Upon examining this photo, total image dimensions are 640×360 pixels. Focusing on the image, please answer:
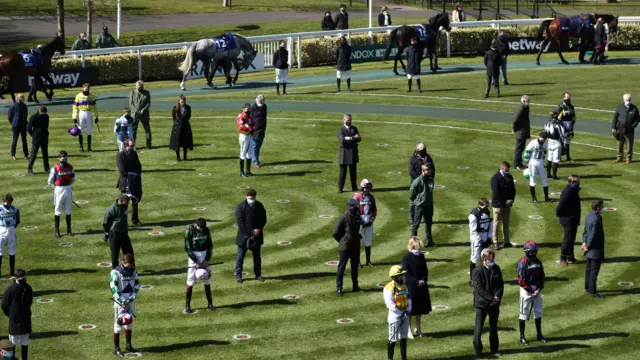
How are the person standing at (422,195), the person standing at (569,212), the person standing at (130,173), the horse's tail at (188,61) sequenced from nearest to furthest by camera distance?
1. the person standing at (569,212)
2. the person standing at (422,195)
3. the person standing at (130,173)
4. the horse's tail at (188,61)

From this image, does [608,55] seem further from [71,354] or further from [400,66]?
[71,354]

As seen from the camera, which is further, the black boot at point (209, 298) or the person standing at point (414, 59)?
the person standing at point (414, 59)

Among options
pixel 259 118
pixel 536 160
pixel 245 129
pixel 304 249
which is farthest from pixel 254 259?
pixel 259 118

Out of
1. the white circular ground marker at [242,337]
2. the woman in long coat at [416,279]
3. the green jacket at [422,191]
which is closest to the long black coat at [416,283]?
the woman in long coat at [416,279]

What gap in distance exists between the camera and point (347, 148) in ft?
96.3

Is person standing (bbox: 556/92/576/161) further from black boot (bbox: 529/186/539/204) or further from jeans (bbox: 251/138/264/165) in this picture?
jeans (bbox: 251/138/264/165)

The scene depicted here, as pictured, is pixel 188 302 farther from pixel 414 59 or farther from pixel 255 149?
pixel 414 59

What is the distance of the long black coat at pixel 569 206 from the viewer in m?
23.1

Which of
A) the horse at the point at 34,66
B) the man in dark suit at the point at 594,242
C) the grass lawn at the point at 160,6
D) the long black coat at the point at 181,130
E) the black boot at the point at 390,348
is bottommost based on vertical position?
the black boot at the point at 390,348

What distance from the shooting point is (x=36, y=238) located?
26.1 meters

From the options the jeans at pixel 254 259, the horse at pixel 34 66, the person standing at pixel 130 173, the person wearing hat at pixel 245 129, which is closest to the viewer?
the jeans at pixel 254 259

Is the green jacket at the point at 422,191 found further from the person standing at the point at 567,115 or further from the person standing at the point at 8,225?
the person standing at the point at 567,115

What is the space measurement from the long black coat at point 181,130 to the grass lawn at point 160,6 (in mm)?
38282

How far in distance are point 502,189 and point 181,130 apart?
12354 millimetres
